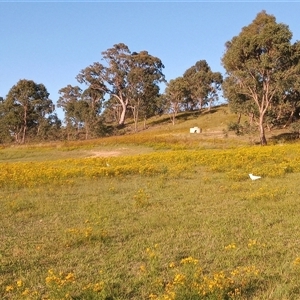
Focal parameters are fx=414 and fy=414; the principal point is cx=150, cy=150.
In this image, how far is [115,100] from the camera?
261 feet

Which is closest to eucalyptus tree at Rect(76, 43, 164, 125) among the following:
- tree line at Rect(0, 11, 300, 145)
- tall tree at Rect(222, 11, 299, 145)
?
tree line at Rect(0, 11, 300, 145)

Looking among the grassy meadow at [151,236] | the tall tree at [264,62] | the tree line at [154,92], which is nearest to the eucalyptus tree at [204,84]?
the tree line at [154,92]

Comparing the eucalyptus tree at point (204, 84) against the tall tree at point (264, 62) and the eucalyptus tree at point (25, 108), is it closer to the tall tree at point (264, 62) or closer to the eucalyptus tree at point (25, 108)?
the eucalyptus tree at point (25, 108)

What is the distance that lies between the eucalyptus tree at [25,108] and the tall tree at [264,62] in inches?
1509

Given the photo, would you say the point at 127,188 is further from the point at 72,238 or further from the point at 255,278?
the point at 255,278

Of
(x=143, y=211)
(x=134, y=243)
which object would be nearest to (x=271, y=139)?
(x=143, y=211)

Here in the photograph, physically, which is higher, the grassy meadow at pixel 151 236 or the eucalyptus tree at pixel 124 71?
the eucalyptus tree at pixel 124 71

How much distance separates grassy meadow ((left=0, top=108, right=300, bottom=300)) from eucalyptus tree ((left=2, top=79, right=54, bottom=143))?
167 ft

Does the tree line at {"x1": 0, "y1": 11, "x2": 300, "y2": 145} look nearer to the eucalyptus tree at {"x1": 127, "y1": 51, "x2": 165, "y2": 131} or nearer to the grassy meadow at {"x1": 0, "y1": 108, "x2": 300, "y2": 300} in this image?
the eucalyptus tree at {"x1": 127, "y1": 51, "x2": 165, "y2": 131}

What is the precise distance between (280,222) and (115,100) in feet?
239

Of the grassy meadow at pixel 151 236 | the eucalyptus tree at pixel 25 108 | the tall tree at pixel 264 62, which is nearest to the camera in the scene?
the grassy meadow at pixel 151 236

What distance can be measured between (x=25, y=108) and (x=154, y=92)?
2115cm

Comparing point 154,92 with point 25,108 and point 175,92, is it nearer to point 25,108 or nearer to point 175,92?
point 175,92

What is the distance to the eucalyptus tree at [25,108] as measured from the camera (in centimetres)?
6362
